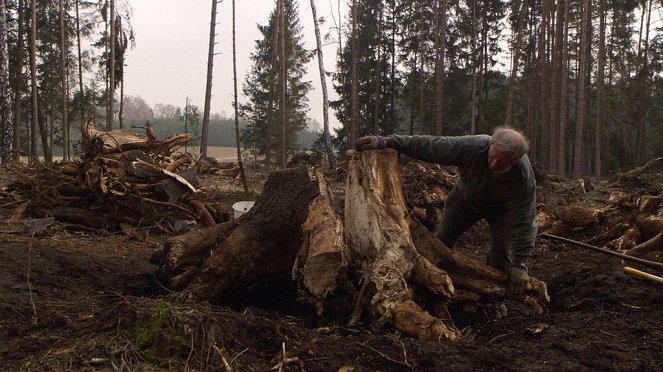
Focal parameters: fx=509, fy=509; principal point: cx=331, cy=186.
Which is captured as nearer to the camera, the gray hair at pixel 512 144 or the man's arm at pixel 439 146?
the gray hair at pixel 512 144

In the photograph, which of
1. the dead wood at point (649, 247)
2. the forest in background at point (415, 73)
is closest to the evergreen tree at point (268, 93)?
the forest in background at point (415, 73)

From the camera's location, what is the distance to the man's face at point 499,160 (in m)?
3.82

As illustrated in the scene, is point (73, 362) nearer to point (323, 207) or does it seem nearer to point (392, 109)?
point (323, 207)

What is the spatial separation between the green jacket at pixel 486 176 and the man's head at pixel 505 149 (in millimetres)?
173

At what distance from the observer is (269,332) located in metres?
2.94

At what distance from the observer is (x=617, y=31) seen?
102 ft

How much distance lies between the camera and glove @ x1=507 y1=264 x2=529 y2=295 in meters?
3.98

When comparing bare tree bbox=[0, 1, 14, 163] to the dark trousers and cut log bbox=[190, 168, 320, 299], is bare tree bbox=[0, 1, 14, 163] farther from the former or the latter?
the dark trousers

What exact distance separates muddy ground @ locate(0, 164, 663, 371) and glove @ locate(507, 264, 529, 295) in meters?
0.24

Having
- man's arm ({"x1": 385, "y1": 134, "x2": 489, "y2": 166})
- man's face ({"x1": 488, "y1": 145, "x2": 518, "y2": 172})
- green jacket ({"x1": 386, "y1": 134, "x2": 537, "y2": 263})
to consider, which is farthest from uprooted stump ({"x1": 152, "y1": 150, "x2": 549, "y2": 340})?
man's face ({"x1": 488, "y1": 145, "x2": 518, "y2": 172})

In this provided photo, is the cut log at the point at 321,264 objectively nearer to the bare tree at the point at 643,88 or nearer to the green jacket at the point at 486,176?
the green jacket at the point at 486,176

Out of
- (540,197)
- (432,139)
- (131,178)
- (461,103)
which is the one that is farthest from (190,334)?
(461,103)

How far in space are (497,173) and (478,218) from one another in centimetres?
94

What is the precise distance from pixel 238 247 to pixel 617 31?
33.8m
